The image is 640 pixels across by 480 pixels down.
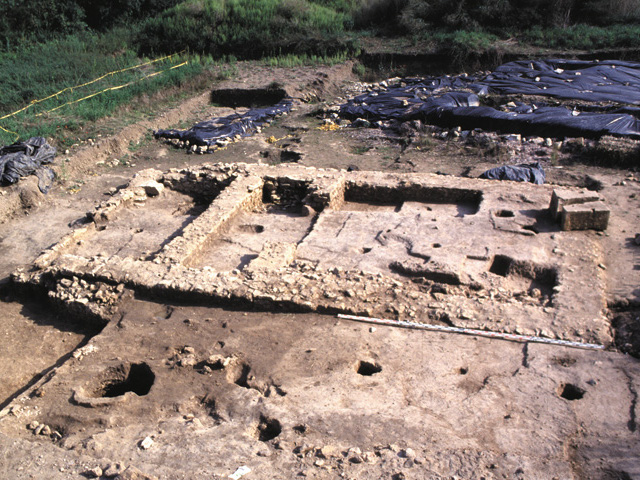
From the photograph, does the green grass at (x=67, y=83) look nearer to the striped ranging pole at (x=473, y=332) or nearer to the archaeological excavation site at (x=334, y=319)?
the archaeological excavation site at (x=334, y=319)

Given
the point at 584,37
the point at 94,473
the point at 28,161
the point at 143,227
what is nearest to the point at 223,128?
the point at 28,161

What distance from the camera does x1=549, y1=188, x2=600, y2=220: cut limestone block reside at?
665 cm

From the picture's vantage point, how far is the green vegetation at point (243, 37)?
13.3 m

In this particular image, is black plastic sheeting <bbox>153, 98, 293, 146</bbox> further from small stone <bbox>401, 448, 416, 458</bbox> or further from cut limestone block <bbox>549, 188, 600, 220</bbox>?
small stone <bbox>401, 448, 416, 458</bbox>

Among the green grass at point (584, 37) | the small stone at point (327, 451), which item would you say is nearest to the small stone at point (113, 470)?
the small stone at point (327, 451)

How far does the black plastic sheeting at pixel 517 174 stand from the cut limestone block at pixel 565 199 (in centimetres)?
147

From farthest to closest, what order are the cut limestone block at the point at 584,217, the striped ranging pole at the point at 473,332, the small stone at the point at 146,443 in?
the cut limestone block at the point at 584,217
the striped ranging pole at the point at 473,332
the small stone at the point at 146,443

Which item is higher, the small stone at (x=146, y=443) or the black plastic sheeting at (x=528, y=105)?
the black plastic sheeting at (x=528, y=105)

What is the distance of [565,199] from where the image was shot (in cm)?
662

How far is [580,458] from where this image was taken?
11.9 ft

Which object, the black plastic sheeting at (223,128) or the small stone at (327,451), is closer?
the small stone at (327,451)

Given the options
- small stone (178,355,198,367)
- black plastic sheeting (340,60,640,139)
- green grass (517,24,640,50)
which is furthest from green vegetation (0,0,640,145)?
small stone (178,355,198,367)

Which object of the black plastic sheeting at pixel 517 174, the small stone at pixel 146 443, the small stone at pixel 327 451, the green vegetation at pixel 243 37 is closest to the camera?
the small stone at pixel 327 451

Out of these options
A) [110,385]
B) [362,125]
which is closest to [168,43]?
[362,125]
